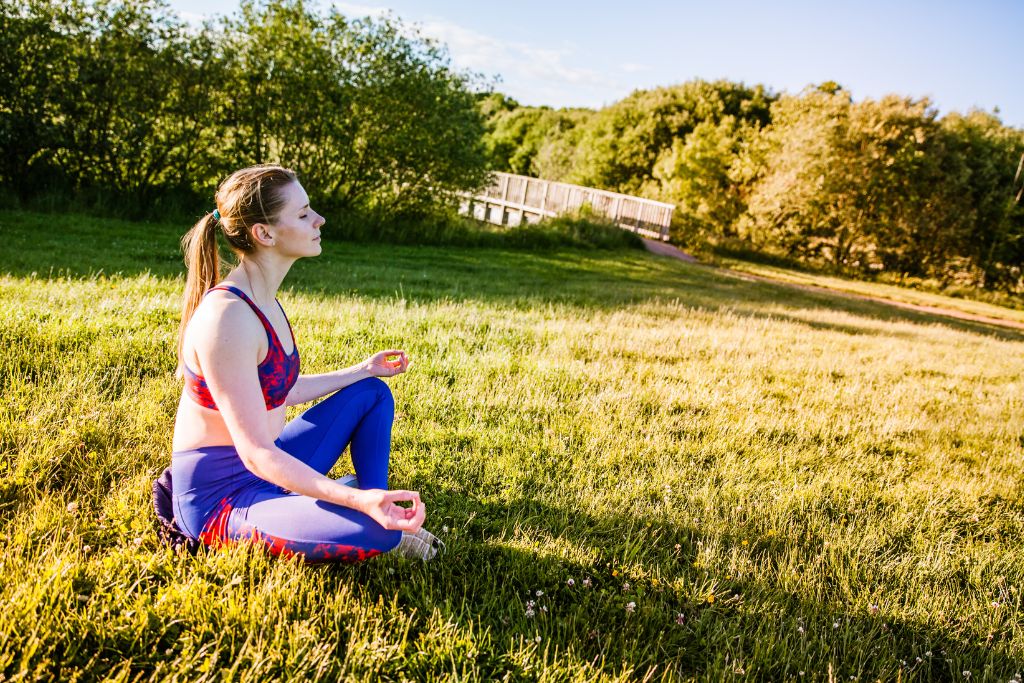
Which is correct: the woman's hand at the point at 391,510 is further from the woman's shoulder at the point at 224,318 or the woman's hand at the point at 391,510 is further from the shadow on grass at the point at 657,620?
the woman's shoulder at the point at 224,318

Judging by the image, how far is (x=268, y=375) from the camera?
2.31 meters

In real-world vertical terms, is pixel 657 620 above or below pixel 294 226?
below

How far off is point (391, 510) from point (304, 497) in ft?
1.53

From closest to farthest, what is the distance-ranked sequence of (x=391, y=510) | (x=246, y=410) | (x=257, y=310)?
(x=391, y=510) < (x=246, y=410) < (x=257, y=310)

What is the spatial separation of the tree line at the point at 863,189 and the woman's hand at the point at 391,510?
19.9 metres

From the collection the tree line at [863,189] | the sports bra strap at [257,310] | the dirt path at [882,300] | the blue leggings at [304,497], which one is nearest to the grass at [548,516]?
the blue leggings at [304,497]

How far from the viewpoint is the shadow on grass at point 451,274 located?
7668mm

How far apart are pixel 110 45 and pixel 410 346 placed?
34.4 ft

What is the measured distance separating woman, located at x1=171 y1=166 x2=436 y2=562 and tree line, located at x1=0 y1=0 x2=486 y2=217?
1177cm

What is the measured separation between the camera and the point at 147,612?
2.03 meters

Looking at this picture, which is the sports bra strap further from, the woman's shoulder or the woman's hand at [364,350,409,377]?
the woman's hand at [364,350,409,377]

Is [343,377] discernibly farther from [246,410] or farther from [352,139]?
[352,139]

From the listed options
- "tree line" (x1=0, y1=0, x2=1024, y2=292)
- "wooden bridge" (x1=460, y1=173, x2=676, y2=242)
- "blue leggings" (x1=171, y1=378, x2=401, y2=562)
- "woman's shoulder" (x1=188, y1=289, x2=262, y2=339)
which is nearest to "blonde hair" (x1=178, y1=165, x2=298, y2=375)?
"woman's shoulder" (x1=188, y1=289, x2=262, y2=339)

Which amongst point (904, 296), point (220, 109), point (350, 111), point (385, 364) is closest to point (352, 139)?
point (350, 111)
